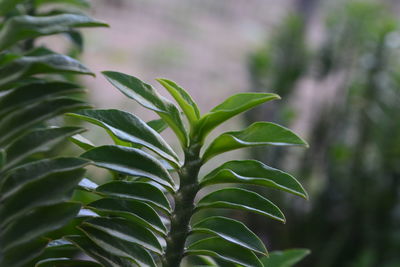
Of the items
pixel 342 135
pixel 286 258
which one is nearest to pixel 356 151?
pixel 342 135

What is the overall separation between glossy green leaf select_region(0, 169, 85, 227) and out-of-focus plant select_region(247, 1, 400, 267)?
4.64 feet

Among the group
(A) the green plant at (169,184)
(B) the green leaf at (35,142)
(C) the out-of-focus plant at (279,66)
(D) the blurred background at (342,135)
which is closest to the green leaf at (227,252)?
(A) the green plant at (169,184)

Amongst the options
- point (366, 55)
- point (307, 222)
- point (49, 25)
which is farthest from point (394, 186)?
point (49, 25)

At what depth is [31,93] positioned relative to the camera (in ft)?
1.16

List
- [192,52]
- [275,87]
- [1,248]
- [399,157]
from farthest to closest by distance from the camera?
[192,52] → [275,87] → [399,157] → [1,248]

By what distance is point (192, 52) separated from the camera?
4.04 m

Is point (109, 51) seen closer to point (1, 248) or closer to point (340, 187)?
point (340, 187)

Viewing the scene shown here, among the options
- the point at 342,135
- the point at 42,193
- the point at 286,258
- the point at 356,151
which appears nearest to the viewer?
the point at 42,193

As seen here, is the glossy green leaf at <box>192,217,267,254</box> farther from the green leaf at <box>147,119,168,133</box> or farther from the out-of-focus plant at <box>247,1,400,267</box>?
the out-of-focus plant at <box>247,1,400,267</box>

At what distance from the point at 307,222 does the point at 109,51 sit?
2.23 m

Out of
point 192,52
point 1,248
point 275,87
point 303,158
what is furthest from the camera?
point 192,52

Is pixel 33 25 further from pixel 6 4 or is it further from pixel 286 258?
pixel 286 258

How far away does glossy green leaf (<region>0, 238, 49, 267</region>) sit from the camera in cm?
32

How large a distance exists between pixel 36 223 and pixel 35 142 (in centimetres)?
5
